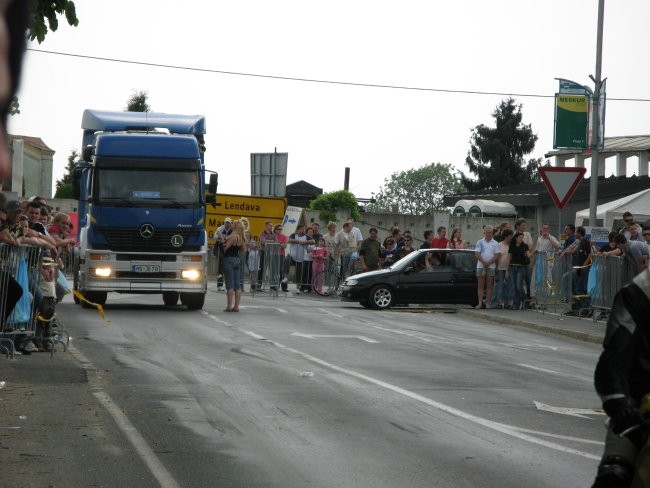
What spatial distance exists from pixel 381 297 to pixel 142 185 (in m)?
7.14

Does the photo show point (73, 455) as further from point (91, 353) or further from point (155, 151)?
point (155, 151)

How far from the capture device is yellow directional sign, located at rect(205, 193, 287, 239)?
1542 inches

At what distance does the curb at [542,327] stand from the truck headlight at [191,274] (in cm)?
635

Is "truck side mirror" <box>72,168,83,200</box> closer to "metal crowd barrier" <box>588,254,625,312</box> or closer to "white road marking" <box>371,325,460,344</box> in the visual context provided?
"white road marking" <box>371,325,460,344</box>

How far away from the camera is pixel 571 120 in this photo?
24.1 metres

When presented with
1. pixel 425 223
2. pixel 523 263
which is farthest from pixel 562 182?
pixel 425 223

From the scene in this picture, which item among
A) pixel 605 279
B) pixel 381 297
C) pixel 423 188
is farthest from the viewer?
pixel 423 188

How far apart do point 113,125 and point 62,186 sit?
102 metres

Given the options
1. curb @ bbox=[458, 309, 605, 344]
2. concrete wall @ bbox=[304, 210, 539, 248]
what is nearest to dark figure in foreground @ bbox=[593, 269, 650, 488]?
curb @ bbox=[458, 309, 605, 344]

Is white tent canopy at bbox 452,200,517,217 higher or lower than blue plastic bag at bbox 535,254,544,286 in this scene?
higher

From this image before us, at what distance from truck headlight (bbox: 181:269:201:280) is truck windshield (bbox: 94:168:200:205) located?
4.59ft

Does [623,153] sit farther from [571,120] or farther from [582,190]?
[571,120]

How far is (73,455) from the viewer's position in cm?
732

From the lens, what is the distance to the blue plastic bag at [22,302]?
12398 mm
